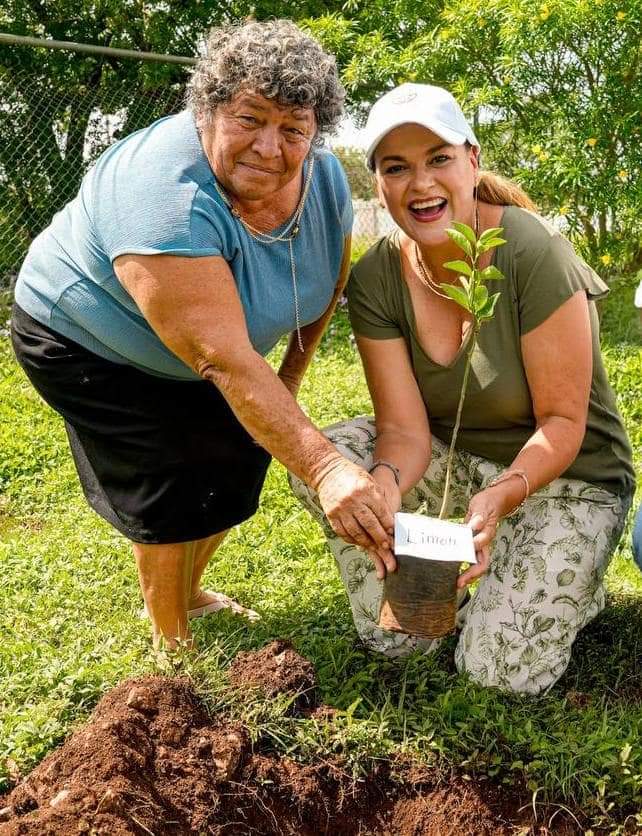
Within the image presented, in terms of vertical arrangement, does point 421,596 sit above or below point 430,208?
below

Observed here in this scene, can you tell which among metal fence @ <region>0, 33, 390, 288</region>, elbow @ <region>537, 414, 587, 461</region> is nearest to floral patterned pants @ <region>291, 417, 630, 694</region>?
elbow @ <region>537, 414, 587, 461</region>

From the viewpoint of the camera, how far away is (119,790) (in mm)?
1992

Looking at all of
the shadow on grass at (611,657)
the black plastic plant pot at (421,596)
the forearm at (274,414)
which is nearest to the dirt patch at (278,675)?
the black plastic plant pot at (421,596)

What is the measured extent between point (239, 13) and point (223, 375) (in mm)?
6501

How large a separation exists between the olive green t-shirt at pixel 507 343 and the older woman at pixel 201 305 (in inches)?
5.7

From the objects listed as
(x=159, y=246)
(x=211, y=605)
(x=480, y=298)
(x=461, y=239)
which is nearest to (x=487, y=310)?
(x=480, y=298)

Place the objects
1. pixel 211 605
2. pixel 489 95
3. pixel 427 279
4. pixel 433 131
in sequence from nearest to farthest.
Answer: pixel 433 131, pixel 427 279, pixel 211 605, pixel 489 95

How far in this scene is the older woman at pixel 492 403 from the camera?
8.01 feet

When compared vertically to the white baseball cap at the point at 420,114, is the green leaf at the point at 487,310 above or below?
below

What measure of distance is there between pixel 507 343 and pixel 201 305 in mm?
855

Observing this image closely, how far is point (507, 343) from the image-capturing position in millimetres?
2570

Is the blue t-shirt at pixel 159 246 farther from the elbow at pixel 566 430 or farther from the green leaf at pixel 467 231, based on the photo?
the elbow at pixel 566 430

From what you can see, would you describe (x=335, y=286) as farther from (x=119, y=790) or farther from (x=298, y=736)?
(x=119, y=790)

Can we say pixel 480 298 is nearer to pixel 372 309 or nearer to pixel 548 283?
pixel 548 283
